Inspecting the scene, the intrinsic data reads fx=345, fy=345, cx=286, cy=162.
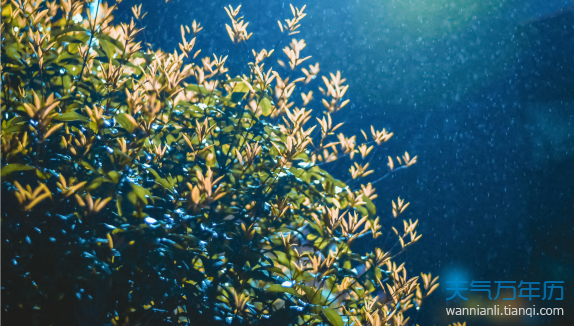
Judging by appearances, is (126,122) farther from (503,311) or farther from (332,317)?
(503,311)

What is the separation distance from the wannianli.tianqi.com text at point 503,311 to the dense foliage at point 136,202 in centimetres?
272

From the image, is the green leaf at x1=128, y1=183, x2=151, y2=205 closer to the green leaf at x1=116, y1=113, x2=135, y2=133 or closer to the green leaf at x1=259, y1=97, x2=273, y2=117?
the green leaf at x1=116, y1=113, x2=135, y2=133

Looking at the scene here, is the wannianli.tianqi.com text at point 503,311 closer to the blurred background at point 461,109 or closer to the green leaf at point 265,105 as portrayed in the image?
the blurred background at point 461,109

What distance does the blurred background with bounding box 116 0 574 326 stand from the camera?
3.45 meters

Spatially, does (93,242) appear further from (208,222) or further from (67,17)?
(67,17)

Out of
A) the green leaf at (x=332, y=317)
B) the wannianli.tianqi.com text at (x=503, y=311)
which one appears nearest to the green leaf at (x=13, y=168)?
the green leaf at (x=332, y=317)

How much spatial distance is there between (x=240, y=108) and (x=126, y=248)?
1.72ft

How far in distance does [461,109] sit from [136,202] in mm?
3685

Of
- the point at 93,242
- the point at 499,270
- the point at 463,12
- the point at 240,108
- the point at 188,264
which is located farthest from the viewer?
the point at 463,12

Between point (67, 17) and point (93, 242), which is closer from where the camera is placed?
point (93, 242)

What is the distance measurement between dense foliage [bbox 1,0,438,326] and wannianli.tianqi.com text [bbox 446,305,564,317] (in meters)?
2.72

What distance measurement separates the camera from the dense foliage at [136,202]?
2.37 feet

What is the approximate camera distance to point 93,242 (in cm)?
72

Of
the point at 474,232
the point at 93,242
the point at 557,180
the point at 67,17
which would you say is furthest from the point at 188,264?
the point at 557,180
